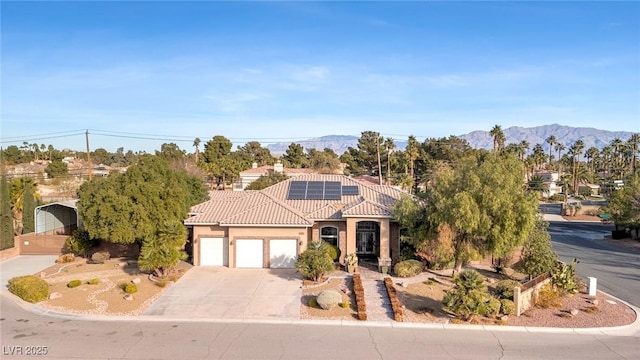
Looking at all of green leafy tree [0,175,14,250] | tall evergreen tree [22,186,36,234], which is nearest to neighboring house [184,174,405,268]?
green leafy tree [0,175,14,250]

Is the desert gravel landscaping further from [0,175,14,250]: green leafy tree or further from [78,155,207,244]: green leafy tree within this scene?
[0,175,14,250]: green leafy tree

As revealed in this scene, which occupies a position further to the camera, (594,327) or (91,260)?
(91,260)

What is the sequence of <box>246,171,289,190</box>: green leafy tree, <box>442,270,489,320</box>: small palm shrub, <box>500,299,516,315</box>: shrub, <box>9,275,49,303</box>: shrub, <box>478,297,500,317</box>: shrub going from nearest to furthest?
1. <box>442,270,489,320</box>: small palm shrub
2. <box>478,297,500,317</box>: shrub
3. <box>500,299,516,315</box>: shrub
4. <box>9,275,49,303</box>: shrub
5. <box>246,171,289,190</box>: green leafy tree

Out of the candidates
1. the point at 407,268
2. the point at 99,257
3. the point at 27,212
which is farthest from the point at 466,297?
the point at 27,212

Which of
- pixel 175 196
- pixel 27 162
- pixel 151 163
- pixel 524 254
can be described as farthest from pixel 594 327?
pixel 27 162

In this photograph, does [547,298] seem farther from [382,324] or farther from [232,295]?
[232,295]

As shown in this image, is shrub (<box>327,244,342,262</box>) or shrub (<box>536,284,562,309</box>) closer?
shrub (<box>536,284,562,309</box>)

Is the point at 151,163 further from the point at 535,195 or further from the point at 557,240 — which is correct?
the point at 557,240
